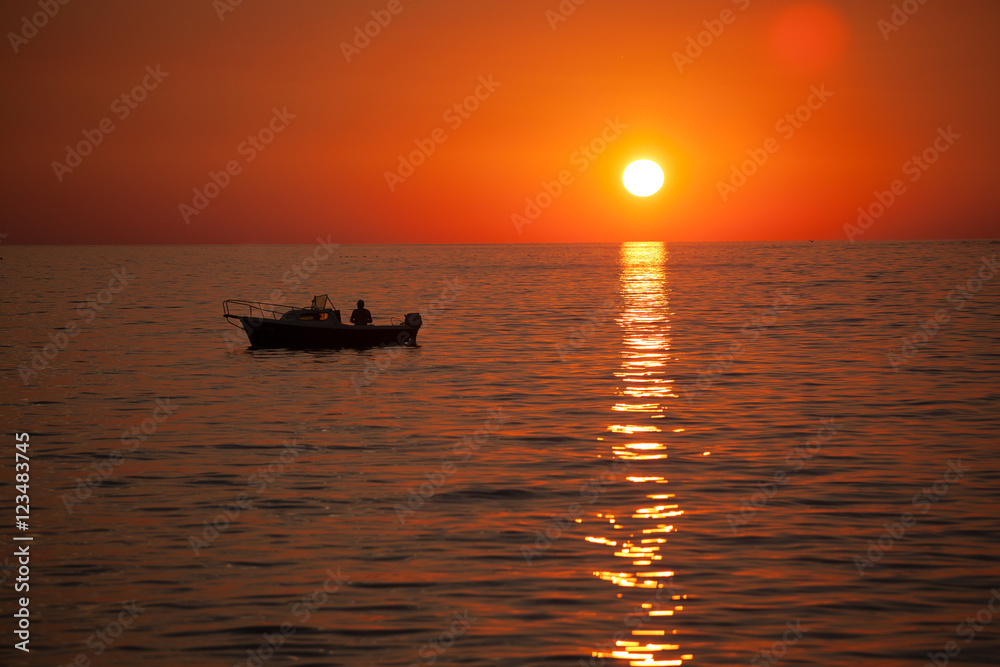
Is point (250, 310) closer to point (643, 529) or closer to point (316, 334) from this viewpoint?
point (316, 334)

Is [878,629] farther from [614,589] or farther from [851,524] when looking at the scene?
[851,524]

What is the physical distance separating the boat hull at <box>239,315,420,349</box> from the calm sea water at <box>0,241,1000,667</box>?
7.85 metres

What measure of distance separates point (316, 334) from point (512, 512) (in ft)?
123

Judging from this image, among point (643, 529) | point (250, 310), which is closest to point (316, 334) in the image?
point (250, 310)

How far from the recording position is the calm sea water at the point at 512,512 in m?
14.3

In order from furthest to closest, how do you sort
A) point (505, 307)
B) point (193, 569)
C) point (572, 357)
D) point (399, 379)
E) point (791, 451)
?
point (505, 307) → point (572, 357) → point (399, 379) → point (791, 451) → point (193, 569)

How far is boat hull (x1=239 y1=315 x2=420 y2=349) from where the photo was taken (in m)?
56.6

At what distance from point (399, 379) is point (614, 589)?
28843 millimetres

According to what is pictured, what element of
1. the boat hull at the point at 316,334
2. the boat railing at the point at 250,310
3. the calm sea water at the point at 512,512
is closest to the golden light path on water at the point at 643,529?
the calm sea water at the point at 512,512

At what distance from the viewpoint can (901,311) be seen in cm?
8244

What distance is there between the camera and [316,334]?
5662 centimetres

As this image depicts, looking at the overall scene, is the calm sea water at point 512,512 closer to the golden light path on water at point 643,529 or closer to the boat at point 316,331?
the golden light path on water at point 643,529

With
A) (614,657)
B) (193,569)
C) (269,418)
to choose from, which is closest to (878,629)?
(614,657)

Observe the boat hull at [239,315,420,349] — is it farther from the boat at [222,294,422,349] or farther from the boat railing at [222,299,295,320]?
the boat railing at [222,299,295,320]
